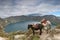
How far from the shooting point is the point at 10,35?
2080 millimetres

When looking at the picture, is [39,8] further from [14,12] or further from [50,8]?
[14,12]

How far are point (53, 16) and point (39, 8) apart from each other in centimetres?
19

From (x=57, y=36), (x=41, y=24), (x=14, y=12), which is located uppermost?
(x=14, y=12)

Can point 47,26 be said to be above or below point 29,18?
below

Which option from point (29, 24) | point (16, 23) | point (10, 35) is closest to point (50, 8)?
point (29, 24)

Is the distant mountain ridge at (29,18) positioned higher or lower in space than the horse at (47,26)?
higher

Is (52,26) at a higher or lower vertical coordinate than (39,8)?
lower

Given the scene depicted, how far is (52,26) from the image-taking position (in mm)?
2049

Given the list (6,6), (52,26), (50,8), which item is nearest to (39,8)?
(50,8)

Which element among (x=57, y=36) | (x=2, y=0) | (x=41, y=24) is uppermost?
(x=2, y=0)

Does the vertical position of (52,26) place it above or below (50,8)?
below

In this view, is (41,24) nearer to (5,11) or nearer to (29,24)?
(29,24)

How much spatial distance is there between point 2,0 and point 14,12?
207 millimetres

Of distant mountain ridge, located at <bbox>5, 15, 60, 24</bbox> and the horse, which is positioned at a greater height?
distant mountain ridge, located at <bbox>5, 15, 60, 24</bbox>
